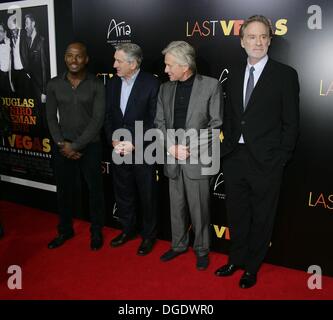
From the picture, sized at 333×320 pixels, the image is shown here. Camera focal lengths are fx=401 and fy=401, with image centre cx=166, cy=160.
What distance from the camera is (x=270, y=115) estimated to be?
272cm

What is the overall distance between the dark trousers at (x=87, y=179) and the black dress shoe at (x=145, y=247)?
44 centimetres

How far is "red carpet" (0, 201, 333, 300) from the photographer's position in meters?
2.96

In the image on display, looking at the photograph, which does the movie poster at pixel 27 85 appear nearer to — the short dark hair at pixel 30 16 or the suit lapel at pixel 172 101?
the short dark hair at pixel 30 16

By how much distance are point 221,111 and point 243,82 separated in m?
0.28

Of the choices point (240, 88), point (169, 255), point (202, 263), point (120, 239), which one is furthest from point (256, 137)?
point (120, 239)

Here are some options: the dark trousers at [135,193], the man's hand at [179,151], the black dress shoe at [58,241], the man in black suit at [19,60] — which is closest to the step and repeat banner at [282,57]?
the dark trousers at [135,193]

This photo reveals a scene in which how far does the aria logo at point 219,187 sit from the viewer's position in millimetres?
3508

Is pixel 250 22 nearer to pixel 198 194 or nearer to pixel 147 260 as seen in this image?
pixel 198 194

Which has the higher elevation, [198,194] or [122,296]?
[198,194]

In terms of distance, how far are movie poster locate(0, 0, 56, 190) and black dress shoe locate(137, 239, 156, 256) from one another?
150cm

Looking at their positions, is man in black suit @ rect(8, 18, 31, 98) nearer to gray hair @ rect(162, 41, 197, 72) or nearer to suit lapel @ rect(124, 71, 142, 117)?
suit lapel @ rect(124, 71, 142, 117)

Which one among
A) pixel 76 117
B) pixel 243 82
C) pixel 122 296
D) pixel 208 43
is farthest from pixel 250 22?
pixel 122 296

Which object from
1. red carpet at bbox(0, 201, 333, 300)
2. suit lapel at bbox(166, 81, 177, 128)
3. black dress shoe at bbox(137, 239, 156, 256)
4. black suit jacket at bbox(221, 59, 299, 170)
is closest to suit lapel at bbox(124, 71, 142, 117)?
suit lapel at bbox(166, 81, 177, 128)

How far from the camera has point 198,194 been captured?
10.5ft
